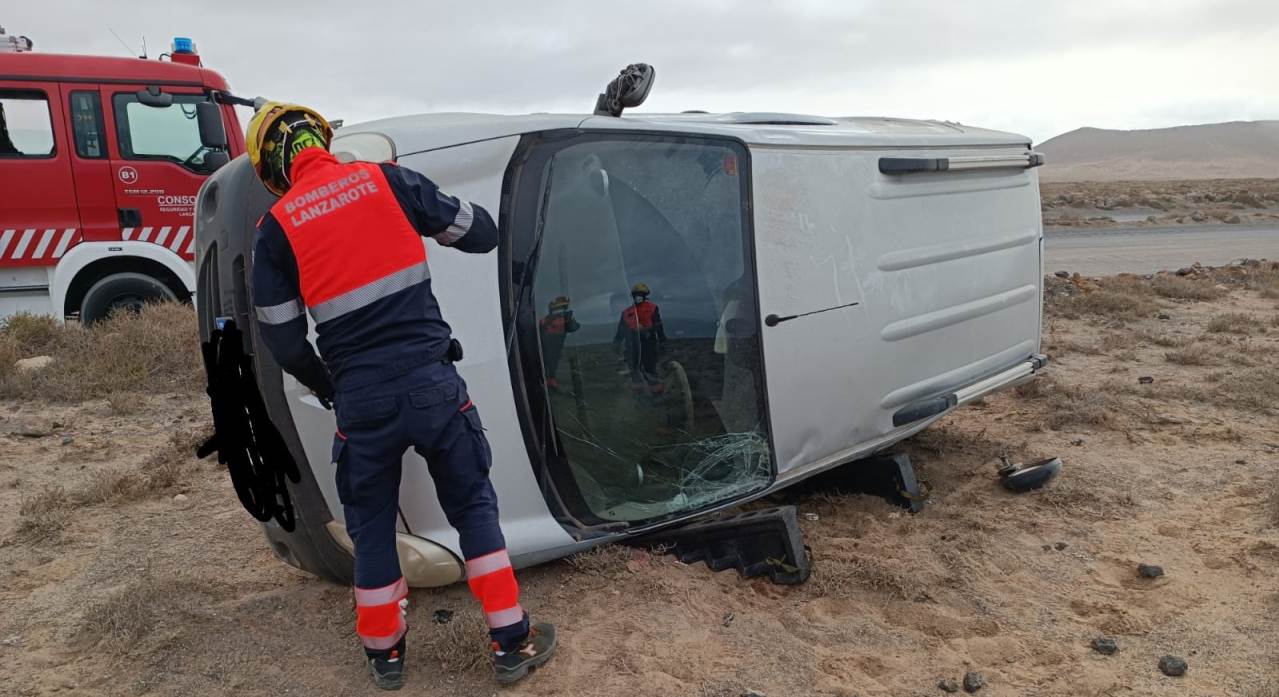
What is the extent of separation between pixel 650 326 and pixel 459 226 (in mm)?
770

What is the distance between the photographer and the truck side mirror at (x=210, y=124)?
25.3 feet

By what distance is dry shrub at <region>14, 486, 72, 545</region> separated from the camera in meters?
3.69

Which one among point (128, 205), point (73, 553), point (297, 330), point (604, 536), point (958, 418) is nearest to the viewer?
point (297, 330)

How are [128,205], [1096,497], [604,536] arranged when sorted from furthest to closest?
[128,205], [1096,497], [604,536]

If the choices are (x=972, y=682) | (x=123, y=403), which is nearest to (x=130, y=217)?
(x=123, y=403)

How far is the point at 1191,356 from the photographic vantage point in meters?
6.20

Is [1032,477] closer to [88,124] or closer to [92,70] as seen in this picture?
[88,124]

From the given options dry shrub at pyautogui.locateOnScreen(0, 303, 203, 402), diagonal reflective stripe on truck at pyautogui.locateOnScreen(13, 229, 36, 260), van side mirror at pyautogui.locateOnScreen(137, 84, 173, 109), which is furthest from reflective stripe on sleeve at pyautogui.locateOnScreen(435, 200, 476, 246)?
diagonal reflective stripe on truck at pyautogui.locateOnScreen(13, 229, 36, 260)

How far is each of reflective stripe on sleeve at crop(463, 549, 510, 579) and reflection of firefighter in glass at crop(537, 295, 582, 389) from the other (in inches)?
21.3

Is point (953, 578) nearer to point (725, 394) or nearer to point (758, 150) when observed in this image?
point (725, 394)

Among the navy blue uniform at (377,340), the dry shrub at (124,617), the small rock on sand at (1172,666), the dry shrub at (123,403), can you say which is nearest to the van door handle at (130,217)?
the dry shrub at (123,403)

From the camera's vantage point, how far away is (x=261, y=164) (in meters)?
2.49

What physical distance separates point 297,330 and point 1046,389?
4584 millimetres

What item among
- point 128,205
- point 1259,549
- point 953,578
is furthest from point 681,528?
point 128,205
